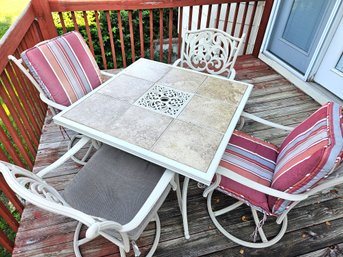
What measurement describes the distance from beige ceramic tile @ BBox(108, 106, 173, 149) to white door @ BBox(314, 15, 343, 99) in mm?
2320

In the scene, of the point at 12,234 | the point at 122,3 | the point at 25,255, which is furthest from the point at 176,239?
the point at 122,3

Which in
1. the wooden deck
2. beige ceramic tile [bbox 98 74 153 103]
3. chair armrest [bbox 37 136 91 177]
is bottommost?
the wooden deck

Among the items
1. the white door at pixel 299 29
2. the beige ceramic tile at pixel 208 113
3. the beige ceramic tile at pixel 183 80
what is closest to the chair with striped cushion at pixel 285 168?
the beige ceramic tile at pixel 208 113

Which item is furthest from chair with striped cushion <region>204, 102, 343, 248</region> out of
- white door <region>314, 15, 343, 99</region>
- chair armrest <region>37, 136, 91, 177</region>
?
white door <region>314, 15, 343, 99</region>

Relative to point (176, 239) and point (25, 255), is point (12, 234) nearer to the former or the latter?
point (25, 255)

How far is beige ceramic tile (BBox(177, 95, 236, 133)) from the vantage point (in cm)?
148

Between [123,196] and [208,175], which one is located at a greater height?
[208,175]

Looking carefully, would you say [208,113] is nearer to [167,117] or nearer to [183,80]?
[167,117]

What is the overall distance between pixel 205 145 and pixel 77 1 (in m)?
2.34

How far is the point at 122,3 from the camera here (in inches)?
106

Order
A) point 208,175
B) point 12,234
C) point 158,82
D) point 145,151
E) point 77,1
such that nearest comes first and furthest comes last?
point 208,175 → point 145,151 → point 158,82 → point 12,234 → point 77,1

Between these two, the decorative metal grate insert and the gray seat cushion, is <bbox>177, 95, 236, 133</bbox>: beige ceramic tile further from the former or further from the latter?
the gray seat cushion

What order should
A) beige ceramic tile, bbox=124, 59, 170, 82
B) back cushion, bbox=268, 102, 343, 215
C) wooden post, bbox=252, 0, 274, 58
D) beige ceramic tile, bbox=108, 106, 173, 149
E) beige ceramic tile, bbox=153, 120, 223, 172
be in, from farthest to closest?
wooden post, bbox=252, 0, 274, 58 → beige ceramic tile, bbox=124, 59, 170, 82 → beige ceramic tile, bbox=108, 106, 173, 149 → beige ceramic tile, bbox=153, 120, 223, 172 → back cushion, bbox=268, 102, 343, 215

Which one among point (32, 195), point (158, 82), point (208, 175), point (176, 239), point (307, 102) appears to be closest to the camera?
point (32, 195)
